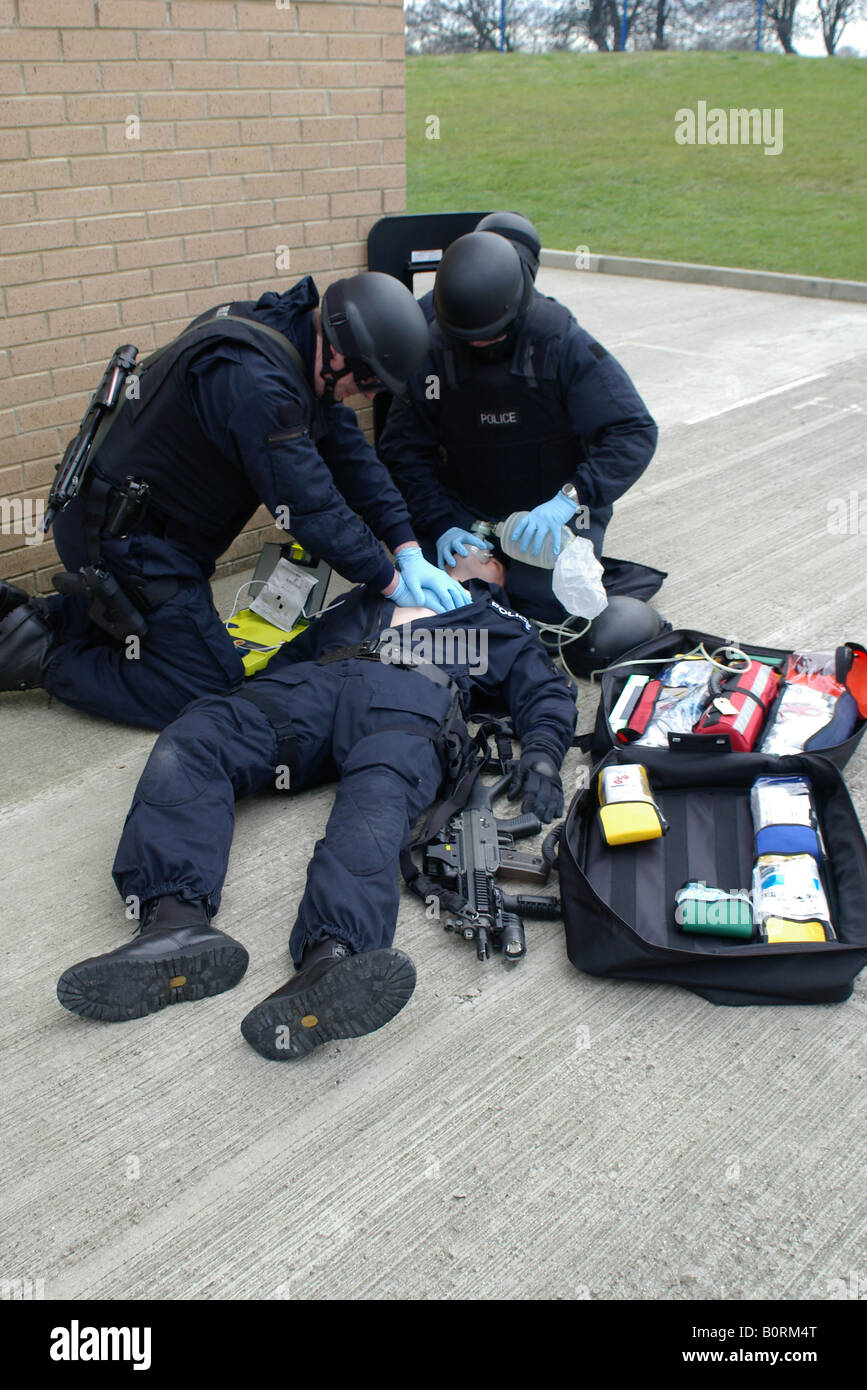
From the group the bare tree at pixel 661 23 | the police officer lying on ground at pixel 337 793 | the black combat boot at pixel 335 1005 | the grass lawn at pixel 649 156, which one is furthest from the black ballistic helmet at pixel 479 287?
the bare tree at pixel 661 23

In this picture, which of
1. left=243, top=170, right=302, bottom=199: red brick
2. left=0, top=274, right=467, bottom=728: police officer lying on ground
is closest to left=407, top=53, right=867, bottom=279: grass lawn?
left=243, top=170, right=302, bottom=199: red brick

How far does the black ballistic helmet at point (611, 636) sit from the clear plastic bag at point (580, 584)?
0.05 metres

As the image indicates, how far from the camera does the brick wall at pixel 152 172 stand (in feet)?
12.2

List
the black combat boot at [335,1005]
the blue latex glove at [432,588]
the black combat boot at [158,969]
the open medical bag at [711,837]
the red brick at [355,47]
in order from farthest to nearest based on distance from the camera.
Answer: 1. the red brick at [355,47]
2. the blue latex glove at [432,588]
3. the open medical bag at [711,837]
4. the black combat boot at [158,969]
5. the black combat boot at [335,1005]

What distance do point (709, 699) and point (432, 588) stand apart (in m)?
1.00

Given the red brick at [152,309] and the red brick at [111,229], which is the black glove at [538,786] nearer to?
the red brick at [152,309]

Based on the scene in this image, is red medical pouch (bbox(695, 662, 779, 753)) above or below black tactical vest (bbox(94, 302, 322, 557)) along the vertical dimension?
below

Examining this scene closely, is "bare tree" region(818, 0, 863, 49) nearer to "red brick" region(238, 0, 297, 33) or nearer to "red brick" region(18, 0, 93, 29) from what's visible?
"red brick" region(238, 0, 297, 33)

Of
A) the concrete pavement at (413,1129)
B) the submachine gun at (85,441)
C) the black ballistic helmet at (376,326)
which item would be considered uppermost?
the black ballistic helmet at (376,326)

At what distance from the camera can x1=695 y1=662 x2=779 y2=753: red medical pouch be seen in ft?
10.1

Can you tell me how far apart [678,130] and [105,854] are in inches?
770

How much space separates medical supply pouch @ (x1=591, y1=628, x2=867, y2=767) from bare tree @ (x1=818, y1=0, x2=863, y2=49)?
92.2ft

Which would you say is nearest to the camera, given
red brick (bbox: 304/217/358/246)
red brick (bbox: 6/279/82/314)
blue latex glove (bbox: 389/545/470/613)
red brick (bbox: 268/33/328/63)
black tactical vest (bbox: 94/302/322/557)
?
black tactical vest (bbox: 94/302/322/557)

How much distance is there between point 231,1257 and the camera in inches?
75.4
